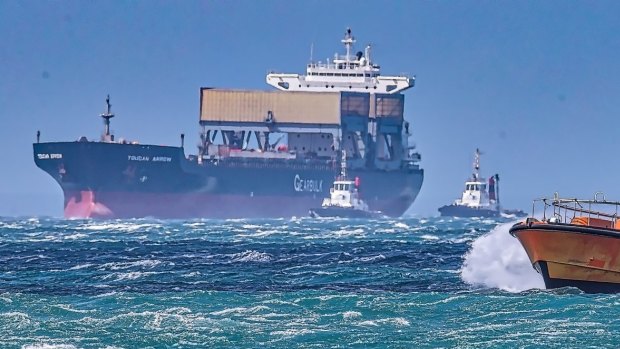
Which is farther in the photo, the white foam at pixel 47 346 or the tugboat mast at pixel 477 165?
the tugboat mast at pixel 477 165

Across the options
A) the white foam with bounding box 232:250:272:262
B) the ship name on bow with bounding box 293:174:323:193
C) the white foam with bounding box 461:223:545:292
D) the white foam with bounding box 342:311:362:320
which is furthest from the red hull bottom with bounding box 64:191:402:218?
the white foam with bounding box 342:311:362:320

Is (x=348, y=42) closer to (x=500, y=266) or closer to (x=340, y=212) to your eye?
(x=340, y=212)

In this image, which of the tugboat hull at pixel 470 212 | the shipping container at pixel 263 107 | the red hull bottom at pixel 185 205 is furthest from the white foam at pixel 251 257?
the shipping container at pixel 263 107

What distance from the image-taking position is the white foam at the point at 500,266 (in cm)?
3969

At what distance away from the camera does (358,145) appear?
156m

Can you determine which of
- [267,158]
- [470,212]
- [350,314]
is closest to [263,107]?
[267,158]

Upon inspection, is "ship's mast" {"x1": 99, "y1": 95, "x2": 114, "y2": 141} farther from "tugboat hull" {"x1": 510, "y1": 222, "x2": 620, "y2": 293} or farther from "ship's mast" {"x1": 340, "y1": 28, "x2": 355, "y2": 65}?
"tugboat hull" {"x1": 510, "y1": 222, "x2": 620, "y2": 293}

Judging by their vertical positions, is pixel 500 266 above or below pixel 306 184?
below

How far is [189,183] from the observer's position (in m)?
146

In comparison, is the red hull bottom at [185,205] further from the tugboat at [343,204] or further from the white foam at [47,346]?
the white foam at [47,346]

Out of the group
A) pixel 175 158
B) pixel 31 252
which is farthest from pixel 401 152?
pixel 31 252

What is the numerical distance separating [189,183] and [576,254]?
4431 inches

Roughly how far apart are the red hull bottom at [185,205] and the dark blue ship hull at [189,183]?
0.33ft

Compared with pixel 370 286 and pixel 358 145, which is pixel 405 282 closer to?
pixel 370 286
